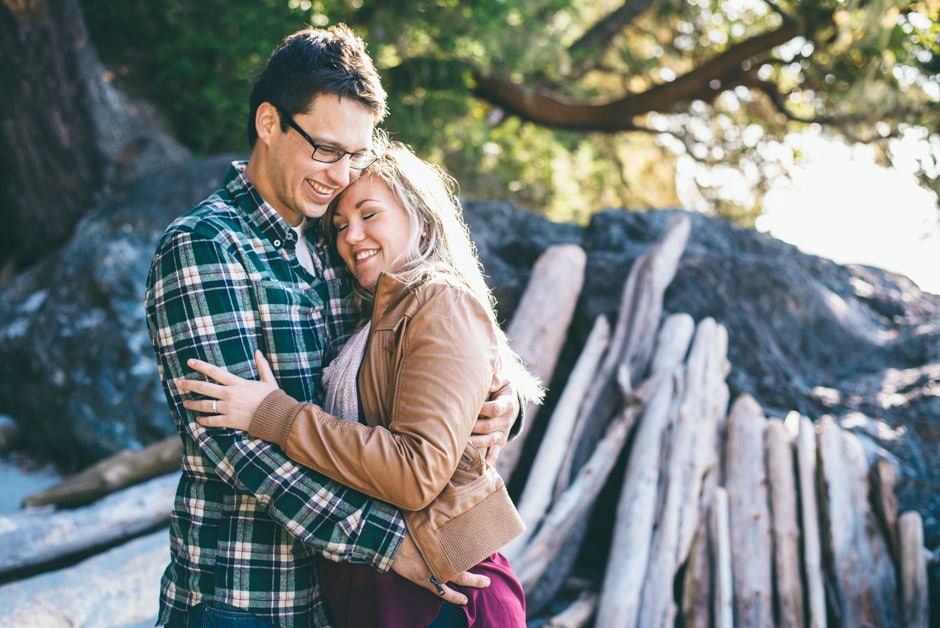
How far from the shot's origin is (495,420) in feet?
8.05

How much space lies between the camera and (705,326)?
5.42 metres

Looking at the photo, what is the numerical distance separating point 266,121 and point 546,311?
339 centimetres

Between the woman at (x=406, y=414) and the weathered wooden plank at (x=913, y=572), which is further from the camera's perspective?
the weathered wooden plank at (x=913, y=572)

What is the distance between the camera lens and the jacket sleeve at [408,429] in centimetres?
195

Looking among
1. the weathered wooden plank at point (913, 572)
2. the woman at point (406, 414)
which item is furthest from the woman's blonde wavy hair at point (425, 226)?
the weathered wooden plank at point (913, 572)

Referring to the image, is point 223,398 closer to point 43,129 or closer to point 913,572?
point 913,572

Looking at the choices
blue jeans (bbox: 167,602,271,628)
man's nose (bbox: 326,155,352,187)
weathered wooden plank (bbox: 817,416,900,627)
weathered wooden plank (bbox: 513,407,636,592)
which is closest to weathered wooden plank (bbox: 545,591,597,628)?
weathered wooden plank (bbox: 513,407,636,592)

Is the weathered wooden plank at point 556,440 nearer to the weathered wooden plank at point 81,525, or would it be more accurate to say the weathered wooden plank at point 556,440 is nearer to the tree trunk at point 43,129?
the weathered wooden plank at point 81,525

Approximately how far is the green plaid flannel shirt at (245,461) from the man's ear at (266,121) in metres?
0.22

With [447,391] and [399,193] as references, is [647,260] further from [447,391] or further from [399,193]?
[447,391]

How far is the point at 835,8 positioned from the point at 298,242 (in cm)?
794

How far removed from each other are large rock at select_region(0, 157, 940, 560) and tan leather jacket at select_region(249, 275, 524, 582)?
3.60 metres

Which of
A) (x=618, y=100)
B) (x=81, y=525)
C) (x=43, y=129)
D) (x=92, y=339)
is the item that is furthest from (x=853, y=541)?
(x=618, y=100)

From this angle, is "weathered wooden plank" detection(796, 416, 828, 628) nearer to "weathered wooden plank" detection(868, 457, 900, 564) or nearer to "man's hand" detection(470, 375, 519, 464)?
"weathered wooden plank" detection(868, 457, 900, 564)
